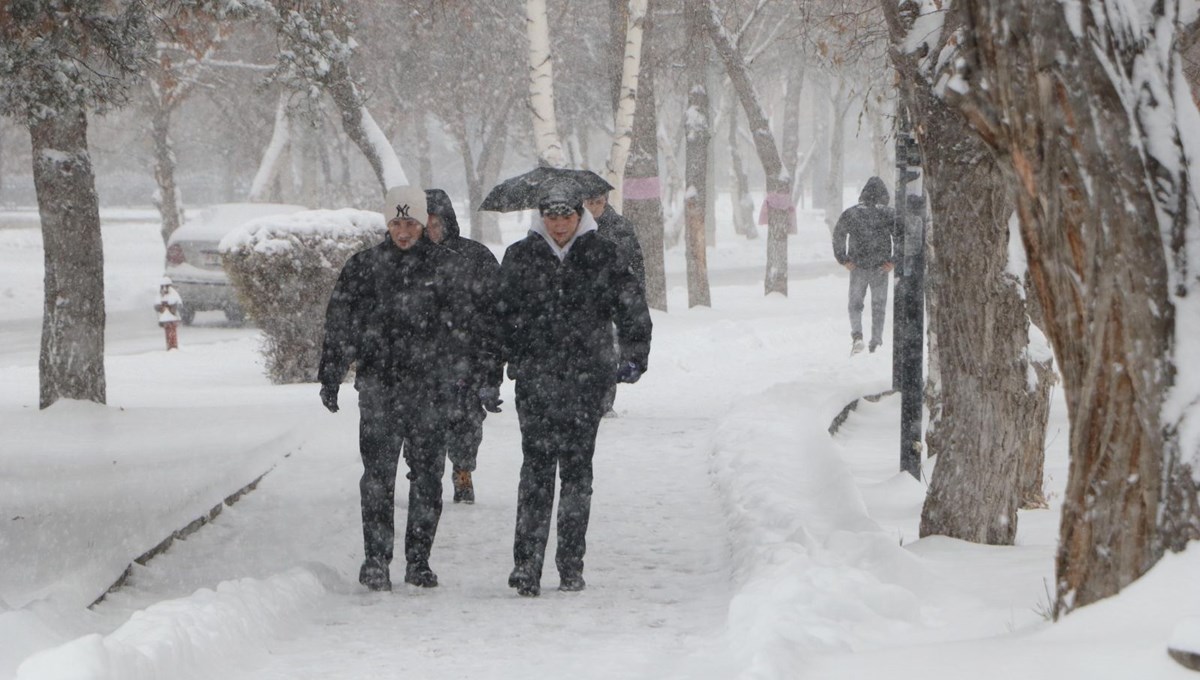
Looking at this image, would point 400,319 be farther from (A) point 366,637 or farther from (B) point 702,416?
(B) point 702,416

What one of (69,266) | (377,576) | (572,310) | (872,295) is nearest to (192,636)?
(377,576)

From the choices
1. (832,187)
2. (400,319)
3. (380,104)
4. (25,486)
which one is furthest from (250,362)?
(832,187)

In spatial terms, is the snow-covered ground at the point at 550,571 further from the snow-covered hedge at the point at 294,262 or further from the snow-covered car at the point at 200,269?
the snow-covered car at the point at 200,269

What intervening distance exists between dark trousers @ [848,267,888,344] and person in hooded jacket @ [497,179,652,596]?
11032 mm

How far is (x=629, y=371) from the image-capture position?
6668mm

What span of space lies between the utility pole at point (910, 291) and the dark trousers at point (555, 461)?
3.05 metres

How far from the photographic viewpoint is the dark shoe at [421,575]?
6984 mm

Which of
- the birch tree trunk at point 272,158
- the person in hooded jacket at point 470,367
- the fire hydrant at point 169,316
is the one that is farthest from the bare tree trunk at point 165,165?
the person in hooded jacket at point 470,367

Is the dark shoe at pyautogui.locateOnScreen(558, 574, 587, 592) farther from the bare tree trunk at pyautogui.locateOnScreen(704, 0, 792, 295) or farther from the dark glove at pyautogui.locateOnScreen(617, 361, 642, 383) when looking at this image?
the bare tree trunk at pyautogui.locateOnScreen(704, 0, 792, 295)

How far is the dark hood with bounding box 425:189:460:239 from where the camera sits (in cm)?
804

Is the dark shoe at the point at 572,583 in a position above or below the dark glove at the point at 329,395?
below

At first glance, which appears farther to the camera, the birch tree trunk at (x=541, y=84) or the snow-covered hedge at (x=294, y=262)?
the birch tree trunk at (x=541, y=84)

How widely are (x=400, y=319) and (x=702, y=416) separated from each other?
22.0 ft

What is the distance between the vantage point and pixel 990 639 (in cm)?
454
